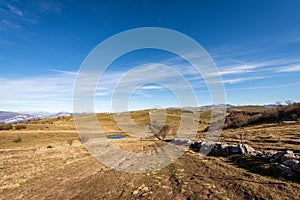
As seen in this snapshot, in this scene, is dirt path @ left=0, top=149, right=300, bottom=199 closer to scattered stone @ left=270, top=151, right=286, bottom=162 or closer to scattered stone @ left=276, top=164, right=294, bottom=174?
scattered stone @ left=276, top=164, right=294, bottom=174

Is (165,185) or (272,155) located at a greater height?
(272,155)

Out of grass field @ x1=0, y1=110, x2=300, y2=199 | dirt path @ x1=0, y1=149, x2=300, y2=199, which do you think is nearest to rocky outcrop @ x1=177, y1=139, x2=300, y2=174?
grass field @ x1=0, y1=110, x2=300, y2=199

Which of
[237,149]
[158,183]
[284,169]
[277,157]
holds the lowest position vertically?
[158,183]

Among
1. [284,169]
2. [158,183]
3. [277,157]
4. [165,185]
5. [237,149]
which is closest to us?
[165,185]

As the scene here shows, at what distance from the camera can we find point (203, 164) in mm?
21219

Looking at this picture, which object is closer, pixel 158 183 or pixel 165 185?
pixel 165 185

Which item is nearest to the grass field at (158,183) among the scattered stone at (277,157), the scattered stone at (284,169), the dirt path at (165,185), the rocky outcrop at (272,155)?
the dirt path at (165,185)

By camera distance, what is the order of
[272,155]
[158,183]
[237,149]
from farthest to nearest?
1. [237,149]
2. [272,155]
3. [158,183]

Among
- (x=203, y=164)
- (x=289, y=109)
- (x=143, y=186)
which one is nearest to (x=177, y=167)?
(x=203, y=164)

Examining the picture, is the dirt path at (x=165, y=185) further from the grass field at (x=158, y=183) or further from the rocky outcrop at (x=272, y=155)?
the rocky outcrop at (x=272, y=155)

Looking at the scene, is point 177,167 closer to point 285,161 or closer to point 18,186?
point 285,161

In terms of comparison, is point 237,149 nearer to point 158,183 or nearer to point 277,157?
point 277,157

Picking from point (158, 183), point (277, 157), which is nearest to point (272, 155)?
point (277, 157)

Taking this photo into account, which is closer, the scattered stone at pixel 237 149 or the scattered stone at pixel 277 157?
the scattered stone at pixel 277 157
